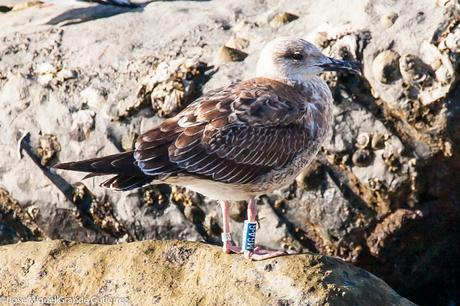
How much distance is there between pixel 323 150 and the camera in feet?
25.4

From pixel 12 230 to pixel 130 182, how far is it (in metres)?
2.64

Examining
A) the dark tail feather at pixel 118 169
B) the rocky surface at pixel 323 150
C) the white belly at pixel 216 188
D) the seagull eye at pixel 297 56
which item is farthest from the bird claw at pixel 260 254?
the rocky surface at pixel 323 150

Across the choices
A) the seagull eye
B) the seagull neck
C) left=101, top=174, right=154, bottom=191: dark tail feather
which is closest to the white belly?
left=101, top=174, right=154, bottom=191: dark tail feather

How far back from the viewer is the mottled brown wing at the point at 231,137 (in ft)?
20.5

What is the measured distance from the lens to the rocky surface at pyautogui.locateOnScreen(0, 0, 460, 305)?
754 centimetres

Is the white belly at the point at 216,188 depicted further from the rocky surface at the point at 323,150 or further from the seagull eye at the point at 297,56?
the rocky surface at the point at 323,150

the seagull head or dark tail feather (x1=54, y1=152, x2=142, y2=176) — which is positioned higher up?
the seagull head

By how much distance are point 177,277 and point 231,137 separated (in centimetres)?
90

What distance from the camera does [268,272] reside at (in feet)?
20.1

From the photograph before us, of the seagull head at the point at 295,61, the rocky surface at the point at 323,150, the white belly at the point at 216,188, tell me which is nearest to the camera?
the white belly at the point at 216,188

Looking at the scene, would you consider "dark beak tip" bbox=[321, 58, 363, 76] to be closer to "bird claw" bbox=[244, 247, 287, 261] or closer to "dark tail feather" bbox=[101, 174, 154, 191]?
"bird claw" bbox=[244, 247, 287, 261]

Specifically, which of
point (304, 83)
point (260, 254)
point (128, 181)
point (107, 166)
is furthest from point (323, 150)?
point (107, 166)

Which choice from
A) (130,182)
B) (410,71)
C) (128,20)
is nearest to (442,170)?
(410,71)

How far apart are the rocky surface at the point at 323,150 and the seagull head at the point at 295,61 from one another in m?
0.85
